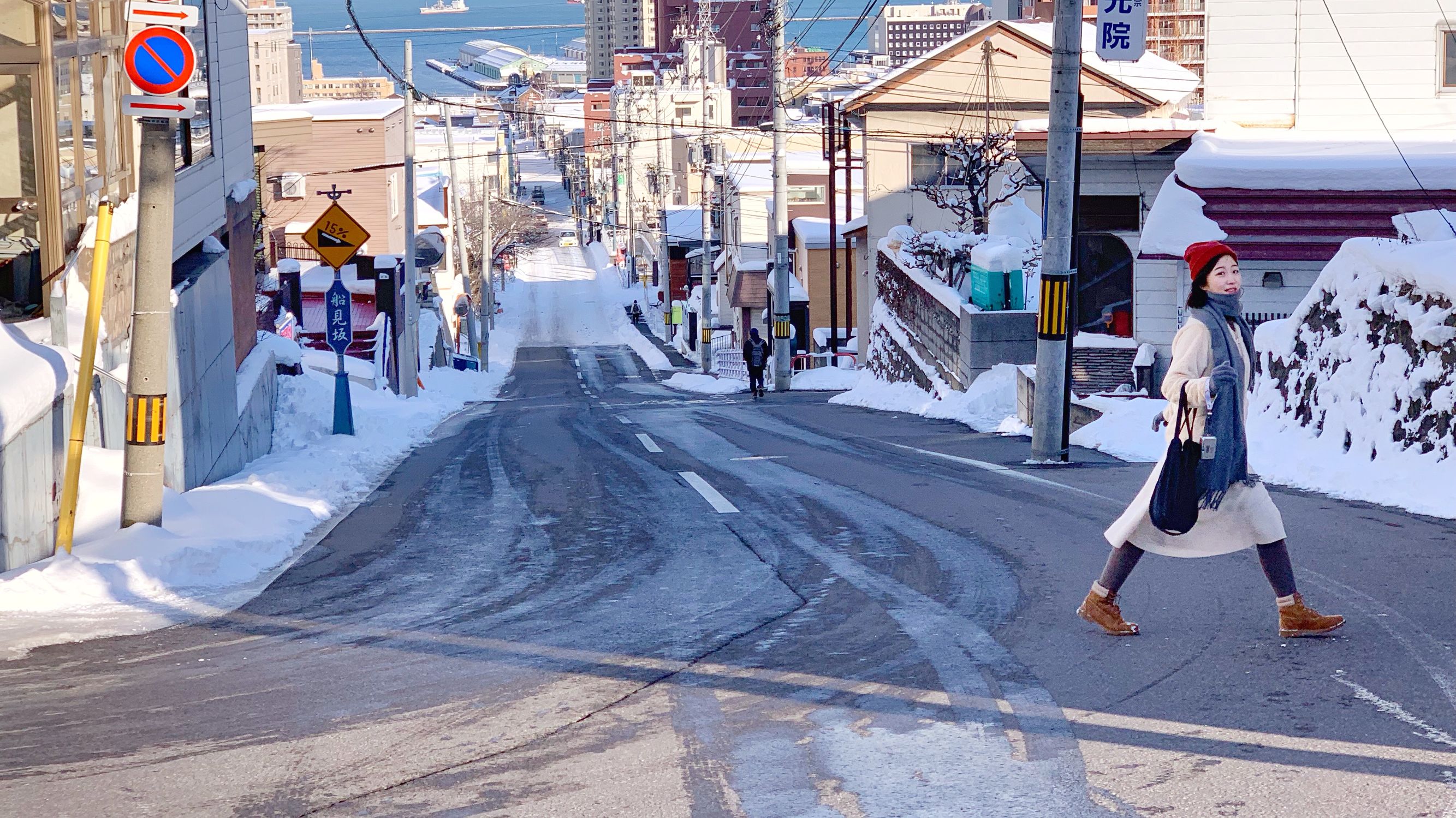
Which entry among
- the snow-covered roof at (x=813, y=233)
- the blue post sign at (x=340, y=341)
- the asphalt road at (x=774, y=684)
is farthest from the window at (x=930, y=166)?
the asphalt road at (x=774, y=684)

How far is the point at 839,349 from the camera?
47969 mm

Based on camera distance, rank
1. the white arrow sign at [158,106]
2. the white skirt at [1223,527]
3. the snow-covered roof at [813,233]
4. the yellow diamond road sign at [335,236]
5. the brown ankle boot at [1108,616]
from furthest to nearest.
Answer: the snow-covered roof at [813,233], the yellow diamond road sign at [335,236], the white arrow sign at [158,106], the brown ankle boot at [1108,616], the white skirt at [1223,527]

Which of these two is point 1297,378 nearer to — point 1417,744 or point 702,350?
point 1417,744

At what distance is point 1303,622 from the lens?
611 centimetres

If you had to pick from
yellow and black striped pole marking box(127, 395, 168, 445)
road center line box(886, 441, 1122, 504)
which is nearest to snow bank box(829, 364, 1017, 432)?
road center line box(886, 441, 1122, 504)

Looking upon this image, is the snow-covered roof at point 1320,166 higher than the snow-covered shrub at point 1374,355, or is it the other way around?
the snow-covered roof at point 1320,166

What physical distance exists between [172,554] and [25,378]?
1.34 metres

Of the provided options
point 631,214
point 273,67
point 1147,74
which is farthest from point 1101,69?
point 273,67

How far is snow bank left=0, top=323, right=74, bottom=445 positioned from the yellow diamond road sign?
11.1m

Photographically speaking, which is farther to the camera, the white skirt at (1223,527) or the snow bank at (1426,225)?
the snow bank at (1426,225)

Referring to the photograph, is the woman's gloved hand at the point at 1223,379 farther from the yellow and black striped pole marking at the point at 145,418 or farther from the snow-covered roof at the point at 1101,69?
the snow-covered roof at the point at 1101,69

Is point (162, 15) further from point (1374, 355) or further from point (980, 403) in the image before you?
point (980, 403)

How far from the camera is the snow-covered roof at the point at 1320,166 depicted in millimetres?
19000

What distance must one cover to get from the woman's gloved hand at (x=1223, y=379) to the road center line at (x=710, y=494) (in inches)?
212
